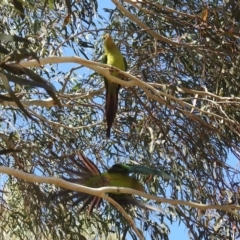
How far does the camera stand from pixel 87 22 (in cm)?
354

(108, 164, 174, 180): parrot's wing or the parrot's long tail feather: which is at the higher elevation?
the parrot's long tail feather

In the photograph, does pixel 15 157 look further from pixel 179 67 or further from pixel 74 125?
pixel 179 67

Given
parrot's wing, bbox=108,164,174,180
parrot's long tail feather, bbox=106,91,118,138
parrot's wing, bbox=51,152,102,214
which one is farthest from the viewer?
parrot's long tail feather, bbox=106,91,118,138

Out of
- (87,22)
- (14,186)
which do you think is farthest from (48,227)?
(87,22)

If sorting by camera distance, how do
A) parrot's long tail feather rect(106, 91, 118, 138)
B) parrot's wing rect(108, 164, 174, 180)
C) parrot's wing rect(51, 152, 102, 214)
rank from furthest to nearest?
parrot's long tail feather rect(106, 91, 118, 138), parrot's wing rect(51, 152, 102, 214), parrot's wing rect(108, 164, 174, 180)

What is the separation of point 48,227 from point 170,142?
2.33 ft

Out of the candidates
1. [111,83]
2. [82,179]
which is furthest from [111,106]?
[82,179]

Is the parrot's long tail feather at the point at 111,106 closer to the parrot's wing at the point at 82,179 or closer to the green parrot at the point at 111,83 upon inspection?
the green parrot at the point at 111,83

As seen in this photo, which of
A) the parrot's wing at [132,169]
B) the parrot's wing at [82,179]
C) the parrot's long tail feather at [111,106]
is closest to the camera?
the parrot's wing at [132,169]


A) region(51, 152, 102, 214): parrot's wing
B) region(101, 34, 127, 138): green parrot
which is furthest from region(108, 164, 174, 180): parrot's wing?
region(101, 34, 127, 138): green parrot

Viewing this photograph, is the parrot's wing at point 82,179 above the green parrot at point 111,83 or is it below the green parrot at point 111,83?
below

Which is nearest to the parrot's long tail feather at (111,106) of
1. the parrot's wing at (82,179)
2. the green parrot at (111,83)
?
the green parrot at (111,83)

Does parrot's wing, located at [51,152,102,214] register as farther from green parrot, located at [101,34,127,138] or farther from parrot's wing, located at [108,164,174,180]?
green parrot, located at [101,34,127,138]

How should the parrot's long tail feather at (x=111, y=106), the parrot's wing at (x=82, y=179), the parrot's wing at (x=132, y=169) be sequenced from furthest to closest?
1. the parrot's long tail feather at (x=111, y=106)
2. the parrot's wing at (x=82, y=179)
3. the parrot's wing at (x=132, y=169)
